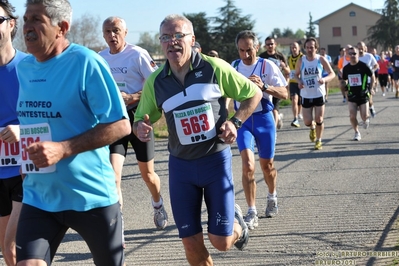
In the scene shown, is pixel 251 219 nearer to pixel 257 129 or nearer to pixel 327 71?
pixel 257 129

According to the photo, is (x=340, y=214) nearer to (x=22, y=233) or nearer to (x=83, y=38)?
(x=22, y=233)

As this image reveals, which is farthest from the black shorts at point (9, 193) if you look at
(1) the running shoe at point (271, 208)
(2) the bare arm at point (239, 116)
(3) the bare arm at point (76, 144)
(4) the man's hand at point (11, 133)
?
(1) the running shoe at point (271, 208)

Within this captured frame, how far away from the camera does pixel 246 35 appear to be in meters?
7.41

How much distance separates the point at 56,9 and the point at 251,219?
4.05 meters

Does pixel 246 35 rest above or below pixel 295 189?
above

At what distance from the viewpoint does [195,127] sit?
4906 mm

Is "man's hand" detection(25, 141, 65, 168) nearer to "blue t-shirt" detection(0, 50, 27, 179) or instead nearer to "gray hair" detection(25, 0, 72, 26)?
"gray hair" detection(25, 0, 72, 26)

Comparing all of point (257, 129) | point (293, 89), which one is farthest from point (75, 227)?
point (293, 89)

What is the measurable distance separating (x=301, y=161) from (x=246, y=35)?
5266 mm

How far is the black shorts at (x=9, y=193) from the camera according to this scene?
4.73 meters

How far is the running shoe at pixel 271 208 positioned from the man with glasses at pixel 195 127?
2.64 metres

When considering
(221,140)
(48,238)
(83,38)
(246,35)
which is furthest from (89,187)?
(83,38)

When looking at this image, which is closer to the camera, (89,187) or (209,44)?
(89,187)

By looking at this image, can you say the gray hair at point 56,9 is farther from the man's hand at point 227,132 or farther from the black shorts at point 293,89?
the black shorts at point 293,89
